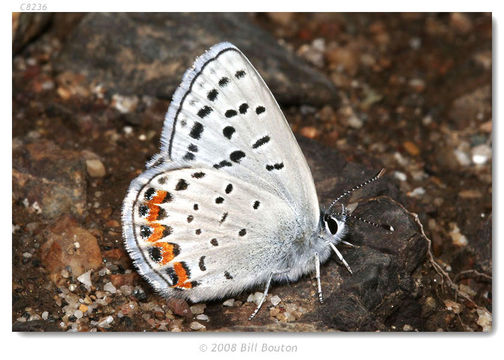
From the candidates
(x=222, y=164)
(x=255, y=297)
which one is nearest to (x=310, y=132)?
(x=255, y=297)

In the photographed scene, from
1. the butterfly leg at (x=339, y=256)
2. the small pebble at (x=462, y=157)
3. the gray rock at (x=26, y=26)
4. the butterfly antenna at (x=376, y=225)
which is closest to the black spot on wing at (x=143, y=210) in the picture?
the butterfly leg at (x=339, y=256)

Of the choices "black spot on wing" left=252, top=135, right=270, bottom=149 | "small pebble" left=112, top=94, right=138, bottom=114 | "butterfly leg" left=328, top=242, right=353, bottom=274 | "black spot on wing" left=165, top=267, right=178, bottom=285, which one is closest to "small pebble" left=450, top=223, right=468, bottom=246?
"butterfly leg" left=328, top=242, right=353, bottom=274

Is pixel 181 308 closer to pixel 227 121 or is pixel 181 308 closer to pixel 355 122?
pixel 227 121

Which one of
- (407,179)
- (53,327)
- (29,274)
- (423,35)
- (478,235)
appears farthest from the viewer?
(423,35)

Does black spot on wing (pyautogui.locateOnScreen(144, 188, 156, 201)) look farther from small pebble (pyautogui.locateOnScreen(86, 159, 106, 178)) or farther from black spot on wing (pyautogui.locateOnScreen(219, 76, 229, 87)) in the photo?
small pebble (pyautogui.locateOnScreen(86, 159, 106, 178))

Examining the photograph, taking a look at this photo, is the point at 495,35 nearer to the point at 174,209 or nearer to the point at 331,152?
the point at 331,152

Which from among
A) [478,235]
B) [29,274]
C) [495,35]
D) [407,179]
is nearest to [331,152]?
[407,179]
